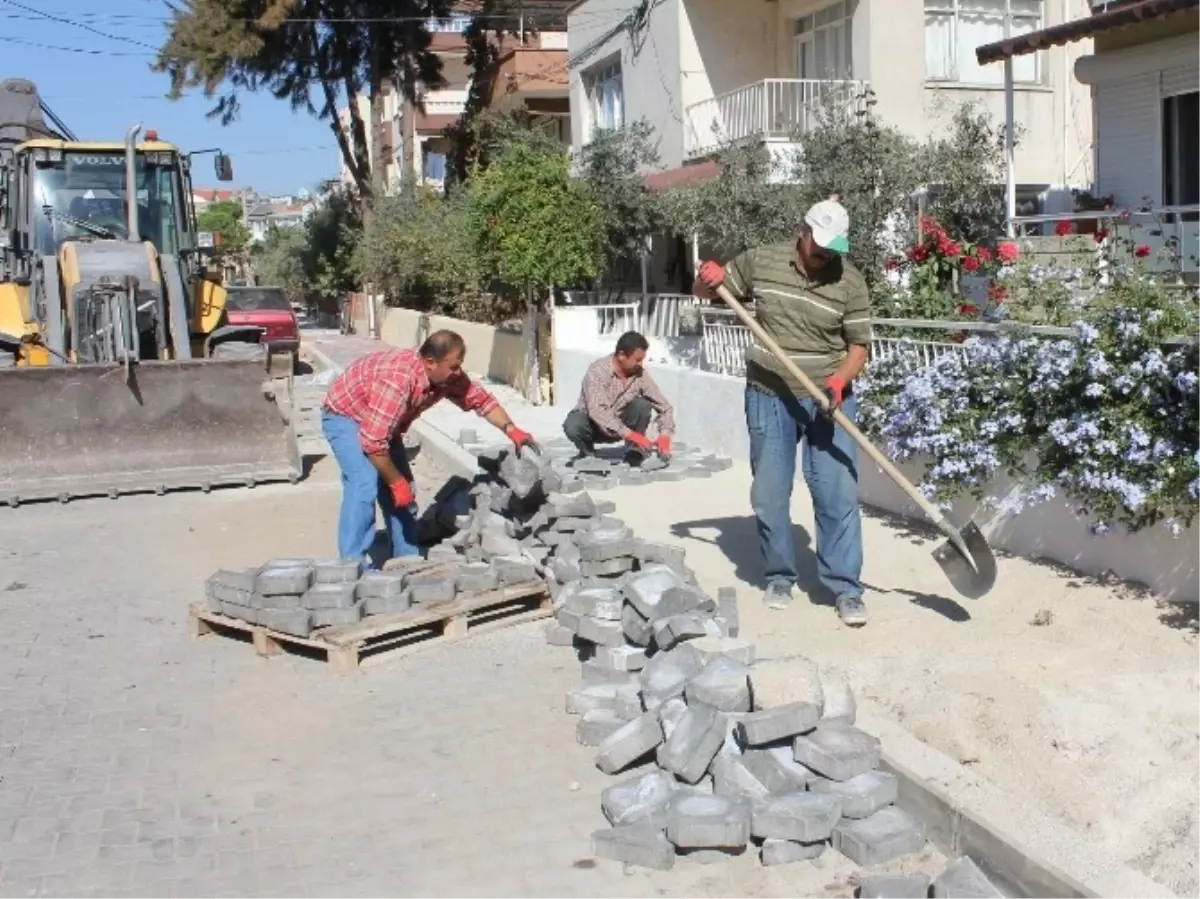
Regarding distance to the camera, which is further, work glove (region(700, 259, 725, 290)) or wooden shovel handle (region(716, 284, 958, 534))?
work glove (region(700, 259, 725, 290))

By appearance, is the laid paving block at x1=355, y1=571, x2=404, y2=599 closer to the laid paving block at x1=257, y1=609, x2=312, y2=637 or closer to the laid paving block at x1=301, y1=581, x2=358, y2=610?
the laid paving block at x1=301, y1=581, x2=358, y2=610

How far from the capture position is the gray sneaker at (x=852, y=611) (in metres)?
6.12

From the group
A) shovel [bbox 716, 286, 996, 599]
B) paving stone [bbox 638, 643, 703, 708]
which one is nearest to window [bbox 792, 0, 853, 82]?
shovel [bbox 716, 286, 996, 599]

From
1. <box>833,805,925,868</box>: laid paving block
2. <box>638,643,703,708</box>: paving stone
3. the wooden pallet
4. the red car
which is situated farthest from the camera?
the red car

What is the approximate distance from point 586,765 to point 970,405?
3443 millimetres

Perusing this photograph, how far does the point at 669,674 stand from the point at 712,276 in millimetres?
2089

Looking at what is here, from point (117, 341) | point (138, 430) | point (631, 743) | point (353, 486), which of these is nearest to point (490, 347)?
point (117, 341)

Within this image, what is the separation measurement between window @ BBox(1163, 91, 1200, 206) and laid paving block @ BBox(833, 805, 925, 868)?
1218 cm

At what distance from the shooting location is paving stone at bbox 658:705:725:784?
448cm

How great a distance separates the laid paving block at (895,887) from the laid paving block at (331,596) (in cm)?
326

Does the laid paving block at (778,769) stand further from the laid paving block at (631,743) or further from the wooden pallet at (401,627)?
the wooden pallet at (401,627)

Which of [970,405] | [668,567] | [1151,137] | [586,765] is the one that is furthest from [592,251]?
[586,765]

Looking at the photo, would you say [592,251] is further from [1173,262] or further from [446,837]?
[446,837]

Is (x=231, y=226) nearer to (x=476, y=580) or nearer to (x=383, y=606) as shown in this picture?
(x=476, y=580)
